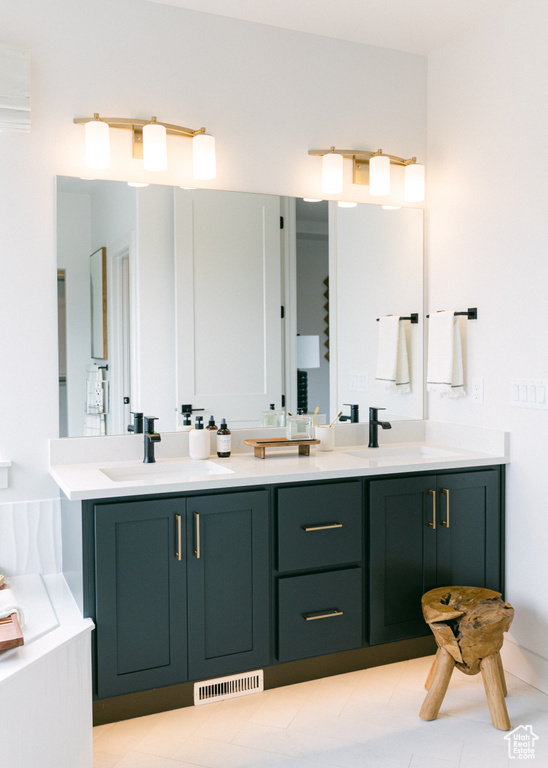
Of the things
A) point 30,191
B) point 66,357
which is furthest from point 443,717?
point 30,191

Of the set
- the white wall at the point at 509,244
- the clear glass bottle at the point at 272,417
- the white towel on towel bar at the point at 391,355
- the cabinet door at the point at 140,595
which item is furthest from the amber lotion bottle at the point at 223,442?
the white wall at the point at 509,244

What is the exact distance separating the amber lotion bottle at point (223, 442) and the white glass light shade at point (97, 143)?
1.09 m

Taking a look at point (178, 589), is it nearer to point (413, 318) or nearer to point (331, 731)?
point (331, 731)

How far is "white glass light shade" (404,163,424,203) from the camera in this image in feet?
9.87

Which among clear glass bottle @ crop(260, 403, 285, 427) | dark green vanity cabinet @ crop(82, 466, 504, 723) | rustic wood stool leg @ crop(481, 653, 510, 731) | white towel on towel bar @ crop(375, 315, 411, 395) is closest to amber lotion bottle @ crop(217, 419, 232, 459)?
clear glass bottle @ crop(260, 403, 285, 427)

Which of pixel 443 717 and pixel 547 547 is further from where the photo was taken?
pixel 547 547

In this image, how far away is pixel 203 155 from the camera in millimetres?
2598

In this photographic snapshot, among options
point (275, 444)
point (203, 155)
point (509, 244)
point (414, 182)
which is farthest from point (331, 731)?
point (414, 182)

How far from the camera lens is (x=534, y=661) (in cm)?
254

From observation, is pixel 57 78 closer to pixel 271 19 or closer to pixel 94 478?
pixel 271 19

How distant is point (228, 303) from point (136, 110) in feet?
2.71

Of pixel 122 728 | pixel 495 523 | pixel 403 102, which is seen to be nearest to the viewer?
pixel 122 728

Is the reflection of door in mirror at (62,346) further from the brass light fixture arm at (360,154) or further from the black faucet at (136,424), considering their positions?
the brass light fixture arm at (360,154)

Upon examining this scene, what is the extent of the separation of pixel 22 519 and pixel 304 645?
1.12m
